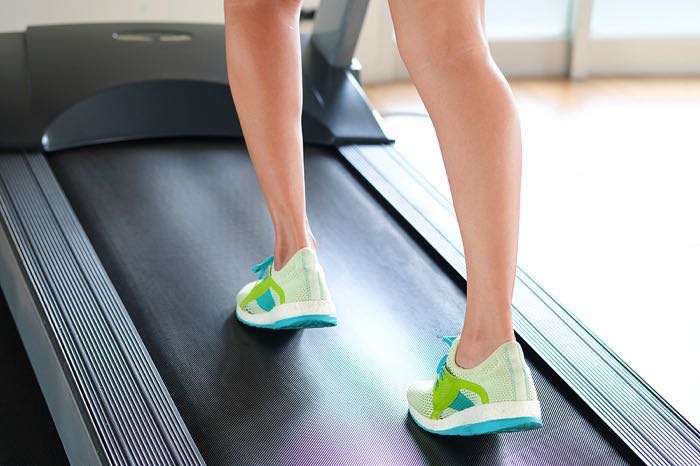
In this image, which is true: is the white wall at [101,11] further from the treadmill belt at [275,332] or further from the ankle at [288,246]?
the ankle at [288,246]

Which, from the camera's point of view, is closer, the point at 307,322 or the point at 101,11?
the point at 307,322

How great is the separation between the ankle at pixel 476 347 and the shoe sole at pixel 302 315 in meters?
A: 0.29

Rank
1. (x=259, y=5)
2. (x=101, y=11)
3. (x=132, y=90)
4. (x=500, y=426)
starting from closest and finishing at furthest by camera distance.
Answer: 1. (x=500, y=426)
2. (x=259, y=5)
3. (x=132, y=90)
4. (x=101, y=11)

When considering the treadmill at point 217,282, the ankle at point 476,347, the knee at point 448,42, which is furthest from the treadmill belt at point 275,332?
the knee at point 448,42

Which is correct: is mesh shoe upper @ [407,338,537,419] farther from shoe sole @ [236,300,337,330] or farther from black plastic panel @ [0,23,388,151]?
black plastic panel @ [0,23,388,151]

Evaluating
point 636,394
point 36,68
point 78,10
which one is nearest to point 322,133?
point 36,68

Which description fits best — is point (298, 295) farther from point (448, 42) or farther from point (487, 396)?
point (448, 42)

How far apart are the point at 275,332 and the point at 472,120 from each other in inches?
22.5

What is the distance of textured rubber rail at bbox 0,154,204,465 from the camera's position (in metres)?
1.24

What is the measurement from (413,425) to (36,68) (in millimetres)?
1478

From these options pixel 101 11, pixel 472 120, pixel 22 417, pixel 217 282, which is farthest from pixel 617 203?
pixel 101 11

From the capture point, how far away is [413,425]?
1305mm

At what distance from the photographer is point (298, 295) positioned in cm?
145

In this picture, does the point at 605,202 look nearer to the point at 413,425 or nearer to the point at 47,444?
the point at 413,425
